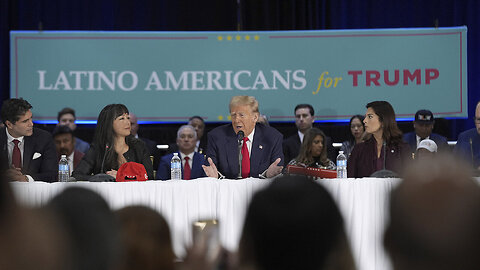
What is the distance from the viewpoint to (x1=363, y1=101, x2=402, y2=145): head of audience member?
178 inches

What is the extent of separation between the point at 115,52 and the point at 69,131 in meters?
1.41

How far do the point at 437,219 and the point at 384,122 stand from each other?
3.64m

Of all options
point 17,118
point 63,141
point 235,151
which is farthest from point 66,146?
point 235,151

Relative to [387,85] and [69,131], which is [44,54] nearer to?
[69,131]

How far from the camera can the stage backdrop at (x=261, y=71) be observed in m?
7.03

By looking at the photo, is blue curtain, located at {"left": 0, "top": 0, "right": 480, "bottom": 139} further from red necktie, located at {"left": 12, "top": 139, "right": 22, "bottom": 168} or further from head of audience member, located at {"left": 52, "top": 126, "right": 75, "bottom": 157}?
red necktie, located at {"left": 12, "top": 139, "right": 22, "bottom": 168}

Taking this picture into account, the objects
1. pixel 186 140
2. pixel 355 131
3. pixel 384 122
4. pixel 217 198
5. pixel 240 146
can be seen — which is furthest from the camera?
pixel 355 131

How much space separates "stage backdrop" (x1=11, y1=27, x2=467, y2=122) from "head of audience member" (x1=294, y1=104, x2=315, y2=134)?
34 cm

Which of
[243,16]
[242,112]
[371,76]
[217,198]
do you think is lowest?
[217,198]

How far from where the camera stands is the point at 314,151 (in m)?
5.46

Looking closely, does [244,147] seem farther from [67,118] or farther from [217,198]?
[67,118]

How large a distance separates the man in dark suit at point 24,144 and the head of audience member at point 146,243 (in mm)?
3327

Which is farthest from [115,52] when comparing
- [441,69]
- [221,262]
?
[221,262]

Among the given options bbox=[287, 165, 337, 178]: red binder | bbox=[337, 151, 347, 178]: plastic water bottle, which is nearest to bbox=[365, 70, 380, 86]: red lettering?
bbox=[337, 151, 347, 178]: plastic water bottle
